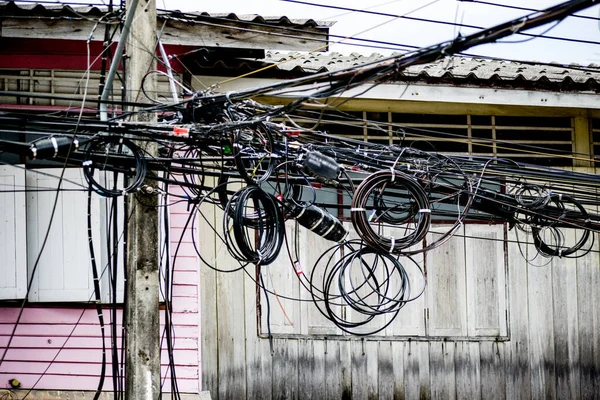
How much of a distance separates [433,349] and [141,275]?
14.8 ft

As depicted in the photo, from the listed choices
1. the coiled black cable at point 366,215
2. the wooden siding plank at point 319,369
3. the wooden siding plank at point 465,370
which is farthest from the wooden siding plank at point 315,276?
the coiled black cable at point 366,215

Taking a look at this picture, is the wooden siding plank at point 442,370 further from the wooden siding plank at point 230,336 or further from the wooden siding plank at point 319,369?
the wooden siding plank at point 230,336

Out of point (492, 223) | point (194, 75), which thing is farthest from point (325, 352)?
point (194, 75)

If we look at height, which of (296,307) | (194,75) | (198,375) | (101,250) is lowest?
(198,375)

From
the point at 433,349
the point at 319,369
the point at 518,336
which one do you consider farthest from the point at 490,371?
the point at 319,369

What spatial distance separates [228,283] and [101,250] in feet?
4.87

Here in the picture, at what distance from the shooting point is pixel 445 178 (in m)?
8.40

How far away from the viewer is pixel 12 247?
910cm

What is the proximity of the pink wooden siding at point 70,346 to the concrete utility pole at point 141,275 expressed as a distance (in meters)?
2.39

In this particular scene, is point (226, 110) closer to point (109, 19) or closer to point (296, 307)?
point (109, 19)

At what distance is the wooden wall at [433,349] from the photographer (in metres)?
9.89

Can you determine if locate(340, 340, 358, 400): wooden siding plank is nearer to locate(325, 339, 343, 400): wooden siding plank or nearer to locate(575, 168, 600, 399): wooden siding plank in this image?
locate(325, 339, 343, 400): wooden siding plank

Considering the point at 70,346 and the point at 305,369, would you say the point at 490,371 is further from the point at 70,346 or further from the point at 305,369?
the point at 70,346

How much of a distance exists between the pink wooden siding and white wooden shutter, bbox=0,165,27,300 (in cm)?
33
